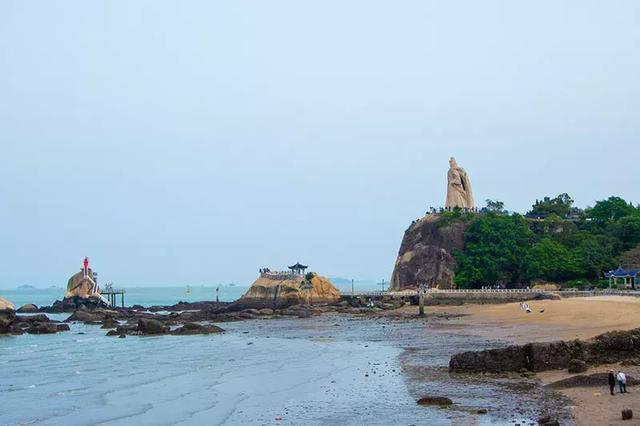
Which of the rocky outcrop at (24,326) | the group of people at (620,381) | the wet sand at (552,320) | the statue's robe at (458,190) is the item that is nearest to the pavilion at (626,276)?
the wet sand at (552,320)

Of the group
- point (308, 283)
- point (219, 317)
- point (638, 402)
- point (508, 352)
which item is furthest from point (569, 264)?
point (638, 402)

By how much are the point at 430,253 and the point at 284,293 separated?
24.2 m

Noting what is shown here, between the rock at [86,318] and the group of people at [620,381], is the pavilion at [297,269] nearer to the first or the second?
the rock at [86,318]

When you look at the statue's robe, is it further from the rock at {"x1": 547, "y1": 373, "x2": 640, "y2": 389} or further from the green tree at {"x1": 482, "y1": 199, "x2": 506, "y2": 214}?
the rock at {"x1": 547, "y1": 373, "x2": 640, "y2": 389}

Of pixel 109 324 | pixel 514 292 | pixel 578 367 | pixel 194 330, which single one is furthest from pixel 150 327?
pixel 578 367

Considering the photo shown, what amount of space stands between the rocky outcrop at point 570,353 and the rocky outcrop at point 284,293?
75.0 meters

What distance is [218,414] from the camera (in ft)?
97.1

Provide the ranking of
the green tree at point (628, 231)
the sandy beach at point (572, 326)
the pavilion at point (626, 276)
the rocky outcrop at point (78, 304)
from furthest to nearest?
the rocky outcrop at point (78, 304), the green tree at point (628, 231), the pavilion at point (626, 276), the sandy beach at point (572, 326)

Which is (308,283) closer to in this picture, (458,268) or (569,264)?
(458,268)

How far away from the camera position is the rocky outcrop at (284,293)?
353ft

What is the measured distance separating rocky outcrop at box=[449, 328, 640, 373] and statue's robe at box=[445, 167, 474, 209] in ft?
322

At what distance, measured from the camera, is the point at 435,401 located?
2816cm

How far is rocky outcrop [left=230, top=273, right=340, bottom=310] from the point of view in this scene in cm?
10769

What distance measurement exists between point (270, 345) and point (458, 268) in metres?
58.2
